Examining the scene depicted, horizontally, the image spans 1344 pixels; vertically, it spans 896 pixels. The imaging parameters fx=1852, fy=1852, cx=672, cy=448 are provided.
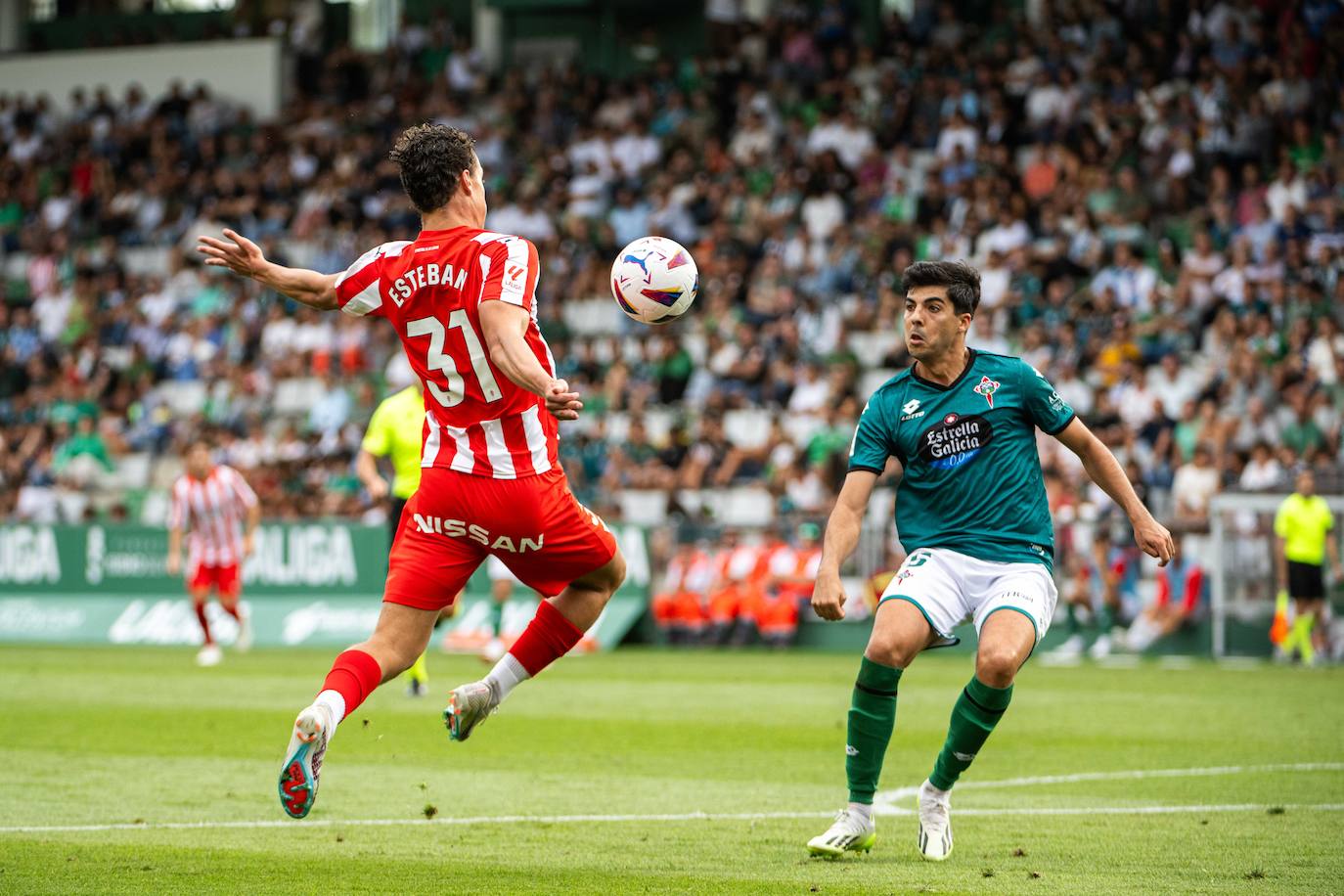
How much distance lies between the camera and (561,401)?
645cm

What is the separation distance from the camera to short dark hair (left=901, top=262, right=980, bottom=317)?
294 inches

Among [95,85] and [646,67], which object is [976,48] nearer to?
[646,67]

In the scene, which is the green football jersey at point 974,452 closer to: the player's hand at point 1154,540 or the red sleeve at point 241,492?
the player's hand at point 1154,540

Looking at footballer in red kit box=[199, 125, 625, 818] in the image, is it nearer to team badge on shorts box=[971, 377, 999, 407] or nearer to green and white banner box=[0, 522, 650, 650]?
team badge on shorts box=[971, 377, 999, 407]

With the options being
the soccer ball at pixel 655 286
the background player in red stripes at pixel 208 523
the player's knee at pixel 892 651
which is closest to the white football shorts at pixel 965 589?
the player's knee at pixel 892 651

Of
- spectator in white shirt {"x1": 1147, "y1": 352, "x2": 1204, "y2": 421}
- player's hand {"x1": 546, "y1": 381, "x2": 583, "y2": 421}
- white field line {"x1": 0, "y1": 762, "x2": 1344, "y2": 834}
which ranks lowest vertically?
white field line {"x1": 0, "y1": 762, "x2": 1344, "y2": 834}

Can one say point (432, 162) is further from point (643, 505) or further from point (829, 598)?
point (643, 505)

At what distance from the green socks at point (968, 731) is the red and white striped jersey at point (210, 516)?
47.0 ft

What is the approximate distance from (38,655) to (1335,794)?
653 inches

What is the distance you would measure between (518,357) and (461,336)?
354mm

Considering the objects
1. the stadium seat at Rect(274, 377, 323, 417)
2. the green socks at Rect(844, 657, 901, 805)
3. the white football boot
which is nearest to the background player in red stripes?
the stadium seat at Rect(274, 377, 323, 417)

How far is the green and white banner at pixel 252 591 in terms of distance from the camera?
77.4ft

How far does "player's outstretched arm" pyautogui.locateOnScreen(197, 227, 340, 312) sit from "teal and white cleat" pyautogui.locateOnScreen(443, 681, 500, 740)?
5.16 ft

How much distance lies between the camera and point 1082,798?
913 cm
